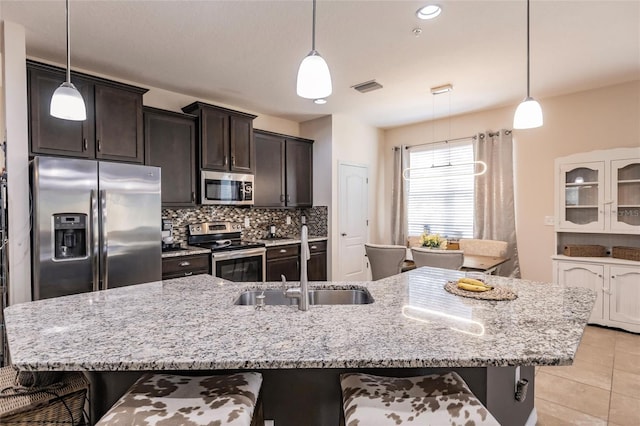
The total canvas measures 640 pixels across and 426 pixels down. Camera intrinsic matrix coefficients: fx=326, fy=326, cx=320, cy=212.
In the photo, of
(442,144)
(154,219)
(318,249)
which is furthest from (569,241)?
(154,219)

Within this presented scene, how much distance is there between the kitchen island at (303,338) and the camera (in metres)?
1.02

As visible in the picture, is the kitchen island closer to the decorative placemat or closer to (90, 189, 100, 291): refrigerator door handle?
the decorative placemat

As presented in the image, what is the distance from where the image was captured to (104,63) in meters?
3.06

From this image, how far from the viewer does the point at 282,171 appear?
4.70m

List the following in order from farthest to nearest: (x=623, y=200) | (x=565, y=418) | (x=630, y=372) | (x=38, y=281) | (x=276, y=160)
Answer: (x=276, y=160) < (x=623, y=200) < (x=630, y=372) < (x=38, y=281) < (x=565, y=418)

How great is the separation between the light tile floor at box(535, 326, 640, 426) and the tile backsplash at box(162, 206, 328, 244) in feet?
10.1

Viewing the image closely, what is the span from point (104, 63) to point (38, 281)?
79.4 inches

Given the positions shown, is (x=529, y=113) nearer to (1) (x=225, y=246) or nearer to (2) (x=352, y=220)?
(1) (x=225, y=246)

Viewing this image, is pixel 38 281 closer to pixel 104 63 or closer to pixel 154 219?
pixel 154 219

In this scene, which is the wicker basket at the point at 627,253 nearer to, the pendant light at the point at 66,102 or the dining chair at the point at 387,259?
the dining chair at the point at 387,259

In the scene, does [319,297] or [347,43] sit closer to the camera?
[319,297]

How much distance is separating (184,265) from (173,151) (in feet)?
4.10

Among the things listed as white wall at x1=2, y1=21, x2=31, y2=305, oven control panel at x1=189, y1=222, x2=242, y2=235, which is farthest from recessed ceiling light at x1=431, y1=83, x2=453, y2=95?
white wall at x1=2, y1=21, x2=31, y2=305

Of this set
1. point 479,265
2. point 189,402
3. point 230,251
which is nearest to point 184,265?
point 230,251
